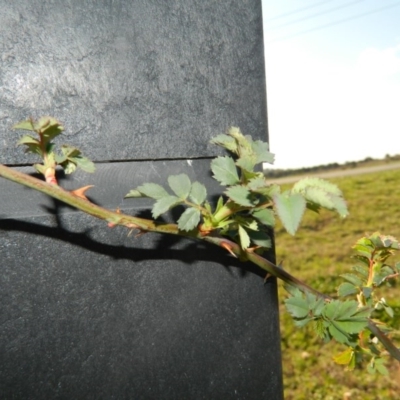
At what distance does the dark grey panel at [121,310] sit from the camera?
0.65 m

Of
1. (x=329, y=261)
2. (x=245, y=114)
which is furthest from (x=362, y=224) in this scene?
(x=245, y=114)

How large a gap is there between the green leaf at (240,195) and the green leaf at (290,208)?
0.15 ft

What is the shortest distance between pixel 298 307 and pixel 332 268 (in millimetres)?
2302

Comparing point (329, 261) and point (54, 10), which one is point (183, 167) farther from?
point (329, 261)

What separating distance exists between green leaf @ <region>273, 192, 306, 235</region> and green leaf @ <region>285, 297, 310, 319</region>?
177 millimetres

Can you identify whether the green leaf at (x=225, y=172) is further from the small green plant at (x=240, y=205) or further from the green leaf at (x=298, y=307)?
the green leaf at (x=298, y=307)

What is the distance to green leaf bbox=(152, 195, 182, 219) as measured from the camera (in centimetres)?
48

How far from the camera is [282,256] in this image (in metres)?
3.02

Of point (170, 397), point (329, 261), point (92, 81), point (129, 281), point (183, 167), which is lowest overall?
point (329, 261)

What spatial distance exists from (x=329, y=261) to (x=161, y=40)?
7.85 feet

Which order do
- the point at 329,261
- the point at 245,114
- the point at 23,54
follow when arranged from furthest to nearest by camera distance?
the point at 329,261
the point at 245,114
the point at 23,54

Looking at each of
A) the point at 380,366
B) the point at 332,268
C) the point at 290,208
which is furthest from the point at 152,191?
the point at 332,268

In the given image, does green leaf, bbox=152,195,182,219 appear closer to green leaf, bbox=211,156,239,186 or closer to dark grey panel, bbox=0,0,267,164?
green leaf, bbox=211,156,239,186

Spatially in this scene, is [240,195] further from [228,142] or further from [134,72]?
[134,72]
